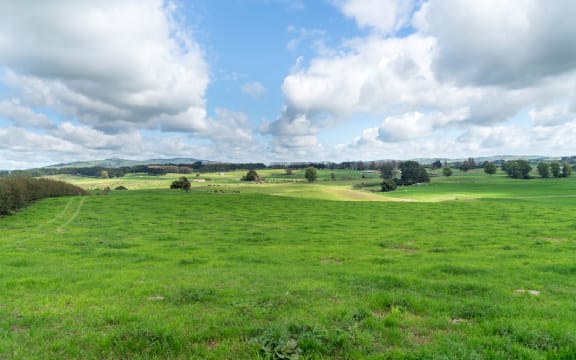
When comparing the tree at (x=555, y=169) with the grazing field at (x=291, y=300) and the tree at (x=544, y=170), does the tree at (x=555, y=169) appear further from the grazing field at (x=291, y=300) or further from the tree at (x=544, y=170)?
the grazing field at (x=291, y=300)

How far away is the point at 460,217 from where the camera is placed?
35000 millimetres

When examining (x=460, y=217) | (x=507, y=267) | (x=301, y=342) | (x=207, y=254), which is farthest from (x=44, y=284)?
(x=460, y=217)

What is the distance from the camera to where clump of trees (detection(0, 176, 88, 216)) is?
38.7 m

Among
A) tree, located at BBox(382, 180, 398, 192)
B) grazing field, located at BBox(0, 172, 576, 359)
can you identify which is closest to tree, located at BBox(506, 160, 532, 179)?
tree, located at BBox(382, 180, 398, 192)

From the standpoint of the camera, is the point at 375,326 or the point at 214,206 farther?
the point at 214,206

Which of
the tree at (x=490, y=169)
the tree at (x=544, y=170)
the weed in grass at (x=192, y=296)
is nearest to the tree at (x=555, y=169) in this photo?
the tree at (x=544, y=170)

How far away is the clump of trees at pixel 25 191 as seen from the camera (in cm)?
3872

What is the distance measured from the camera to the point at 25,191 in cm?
4825

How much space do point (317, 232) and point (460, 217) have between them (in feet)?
68.1

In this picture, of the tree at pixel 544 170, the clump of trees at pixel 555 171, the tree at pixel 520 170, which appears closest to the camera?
the clump of trees at pixel 555 171

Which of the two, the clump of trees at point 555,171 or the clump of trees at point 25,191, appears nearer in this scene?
the clump of trees at point 25,191

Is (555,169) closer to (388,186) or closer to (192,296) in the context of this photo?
Result: (388,186)

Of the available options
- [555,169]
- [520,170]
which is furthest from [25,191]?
[555,169]

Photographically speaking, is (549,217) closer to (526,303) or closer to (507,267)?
(507,267)
